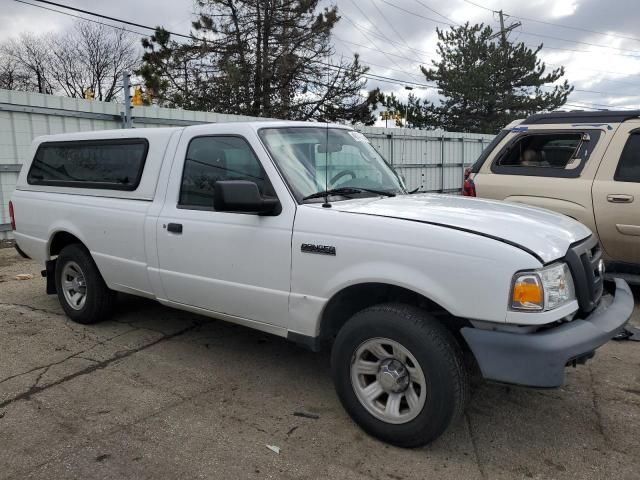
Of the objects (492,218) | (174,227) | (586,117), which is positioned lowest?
(174,227)

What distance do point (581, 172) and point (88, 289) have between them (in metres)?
5.00

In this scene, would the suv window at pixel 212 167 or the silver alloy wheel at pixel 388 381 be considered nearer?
the silver alloy wheel at pixel 388 381

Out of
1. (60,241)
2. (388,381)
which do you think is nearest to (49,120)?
(60,241)

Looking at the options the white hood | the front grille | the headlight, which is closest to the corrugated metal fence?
the white hood

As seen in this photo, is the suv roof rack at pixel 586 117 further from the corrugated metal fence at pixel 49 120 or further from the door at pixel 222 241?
the door at pixel 222 241

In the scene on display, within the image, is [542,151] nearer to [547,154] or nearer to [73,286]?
[547,154]

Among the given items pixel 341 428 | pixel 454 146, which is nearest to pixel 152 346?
pixel 341 428

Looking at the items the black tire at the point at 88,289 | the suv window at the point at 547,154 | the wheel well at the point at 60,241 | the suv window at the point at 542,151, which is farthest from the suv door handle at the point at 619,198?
the wheel well at the point at 60,241

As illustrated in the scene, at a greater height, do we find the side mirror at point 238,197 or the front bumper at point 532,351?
the side mirror at point 238,197

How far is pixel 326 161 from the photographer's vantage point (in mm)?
3701

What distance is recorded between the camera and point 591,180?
5.40 metres

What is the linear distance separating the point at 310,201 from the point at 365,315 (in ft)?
2.76

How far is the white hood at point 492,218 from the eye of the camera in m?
2.72

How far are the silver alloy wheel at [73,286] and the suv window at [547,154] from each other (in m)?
4.51
